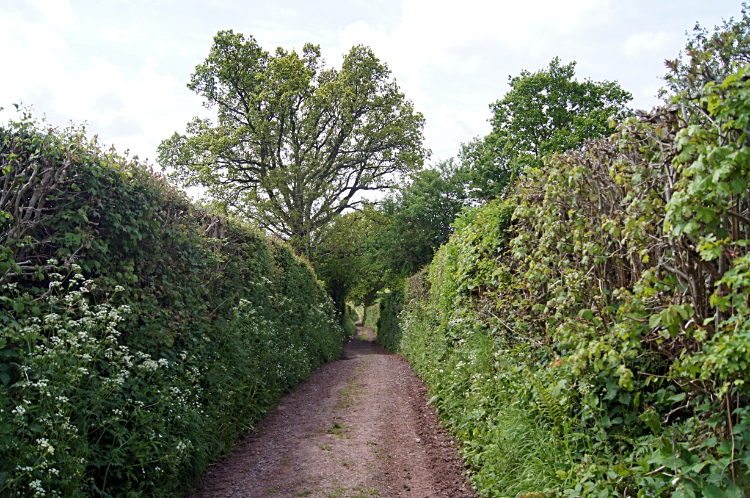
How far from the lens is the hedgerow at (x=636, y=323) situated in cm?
248

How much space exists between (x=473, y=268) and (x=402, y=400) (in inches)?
135

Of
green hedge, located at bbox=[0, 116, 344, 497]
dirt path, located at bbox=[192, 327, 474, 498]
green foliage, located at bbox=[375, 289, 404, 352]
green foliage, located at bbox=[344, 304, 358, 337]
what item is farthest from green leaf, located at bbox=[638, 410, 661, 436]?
green foliage, located at bbox=[344, 304, 358, 337]

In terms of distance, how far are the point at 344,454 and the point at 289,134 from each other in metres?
22.7

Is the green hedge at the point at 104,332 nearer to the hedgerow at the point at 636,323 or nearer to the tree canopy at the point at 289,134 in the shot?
the hedgerow at the point at 636,323

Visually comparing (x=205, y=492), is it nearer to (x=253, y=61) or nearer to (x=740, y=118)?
(x=740, y=118)

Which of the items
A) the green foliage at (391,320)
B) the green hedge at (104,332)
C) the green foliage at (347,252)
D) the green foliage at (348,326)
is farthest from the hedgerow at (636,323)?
the green foliage at (348,326)

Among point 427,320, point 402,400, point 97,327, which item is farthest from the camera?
point 427,320

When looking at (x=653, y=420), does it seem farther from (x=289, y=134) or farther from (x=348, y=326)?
(x=348, y=326)

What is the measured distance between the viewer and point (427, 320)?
12.9 meters

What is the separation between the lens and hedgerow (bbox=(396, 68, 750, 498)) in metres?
2.48

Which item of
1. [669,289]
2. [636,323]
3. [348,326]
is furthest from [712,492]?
[348,326]

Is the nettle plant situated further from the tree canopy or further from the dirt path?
the tree canopy

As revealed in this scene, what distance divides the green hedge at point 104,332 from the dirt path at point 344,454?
1.44 feet

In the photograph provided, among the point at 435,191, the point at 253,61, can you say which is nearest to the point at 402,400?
the point at 435,191
